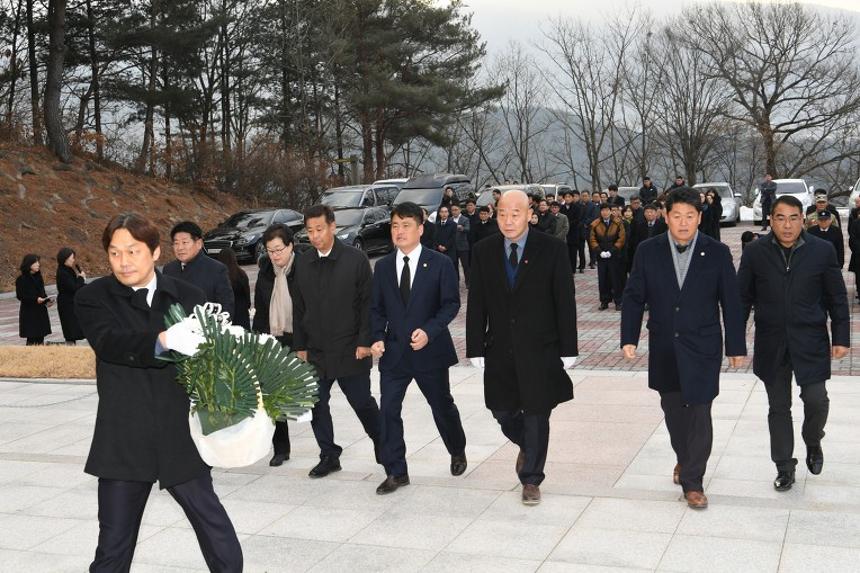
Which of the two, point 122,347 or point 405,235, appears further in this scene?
point 405,235

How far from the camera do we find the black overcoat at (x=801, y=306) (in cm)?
615

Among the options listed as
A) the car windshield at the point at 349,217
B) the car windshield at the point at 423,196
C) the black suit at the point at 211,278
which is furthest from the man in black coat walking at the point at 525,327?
the car windshield at the point at 423,196

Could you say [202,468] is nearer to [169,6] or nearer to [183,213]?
[183,213]

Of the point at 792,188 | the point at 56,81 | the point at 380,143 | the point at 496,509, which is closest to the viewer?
the point at 496,509

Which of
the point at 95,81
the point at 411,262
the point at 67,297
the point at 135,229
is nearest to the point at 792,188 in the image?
the point at 95,81

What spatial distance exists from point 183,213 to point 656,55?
2840 cm

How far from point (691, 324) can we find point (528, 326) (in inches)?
35.7

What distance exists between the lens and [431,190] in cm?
3033

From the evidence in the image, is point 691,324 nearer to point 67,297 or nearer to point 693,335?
point 693,335

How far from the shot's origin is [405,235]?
21.4ft

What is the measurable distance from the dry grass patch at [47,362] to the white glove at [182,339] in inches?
328

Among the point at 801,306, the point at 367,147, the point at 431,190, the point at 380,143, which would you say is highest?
the point at 380,143

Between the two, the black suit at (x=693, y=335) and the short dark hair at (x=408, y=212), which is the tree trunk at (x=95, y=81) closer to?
the short dark hair at (x=408, y=212)

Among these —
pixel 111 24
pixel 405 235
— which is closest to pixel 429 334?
pixel 405 235
